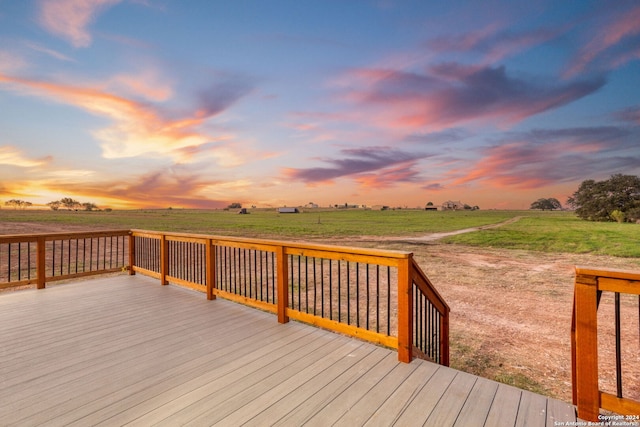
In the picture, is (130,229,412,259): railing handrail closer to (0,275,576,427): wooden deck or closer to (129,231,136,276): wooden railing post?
(0,275,576,427): wooden deck

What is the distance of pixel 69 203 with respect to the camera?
401 feet

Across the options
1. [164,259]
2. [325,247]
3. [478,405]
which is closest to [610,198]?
[325,247]

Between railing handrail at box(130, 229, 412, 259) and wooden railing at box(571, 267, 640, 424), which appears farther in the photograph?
railing handrail at box(130, 229, 412, 259)

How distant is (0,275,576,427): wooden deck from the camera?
2127mm

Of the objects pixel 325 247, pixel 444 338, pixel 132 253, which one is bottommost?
pixel 444 338

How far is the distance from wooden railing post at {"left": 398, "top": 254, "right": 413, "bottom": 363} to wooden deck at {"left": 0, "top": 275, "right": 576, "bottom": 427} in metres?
0.12

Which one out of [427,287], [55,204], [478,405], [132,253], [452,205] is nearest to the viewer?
[478,405]

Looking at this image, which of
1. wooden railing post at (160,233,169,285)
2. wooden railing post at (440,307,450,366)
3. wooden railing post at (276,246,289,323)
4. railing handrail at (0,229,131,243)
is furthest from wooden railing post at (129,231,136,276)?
wooden railing post at (440,307,450,366)

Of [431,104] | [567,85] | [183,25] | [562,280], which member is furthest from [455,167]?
[183,25]

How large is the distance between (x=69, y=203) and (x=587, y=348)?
162058 millimetres

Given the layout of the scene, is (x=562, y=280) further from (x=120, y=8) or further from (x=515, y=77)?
(x=120, y=8)

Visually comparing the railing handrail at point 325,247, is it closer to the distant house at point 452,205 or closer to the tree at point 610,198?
the tree at point 610,198

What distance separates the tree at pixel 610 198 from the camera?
49094mm

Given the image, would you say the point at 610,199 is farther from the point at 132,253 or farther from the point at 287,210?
the point at 287,210
